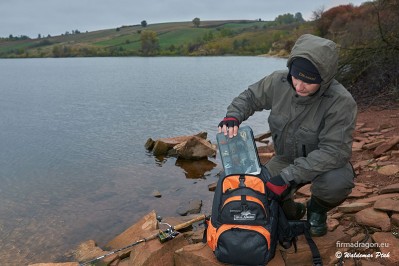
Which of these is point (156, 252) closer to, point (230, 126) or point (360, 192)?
point (230, 126)

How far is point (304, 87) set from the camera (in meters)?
4.32

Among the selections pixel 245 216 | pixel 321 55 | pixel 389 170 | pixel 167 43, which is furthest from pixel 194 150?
pixel 167 43

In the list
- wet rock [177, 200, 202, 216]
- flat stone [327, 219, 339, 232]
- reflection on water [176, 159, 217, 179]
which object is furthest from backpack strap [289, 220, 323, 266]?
reflection on water [176, 159, 217, 179]

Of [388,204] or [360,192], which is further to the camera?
[360,192]

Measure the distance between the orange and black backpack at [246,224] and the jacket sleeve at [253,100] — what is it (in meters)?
0.93

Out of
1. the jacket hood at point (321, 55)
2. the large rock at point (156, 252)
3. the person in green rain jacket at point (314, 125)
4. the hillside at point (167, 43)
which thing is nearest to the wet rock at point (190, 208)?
the large rock at point (156, 252)

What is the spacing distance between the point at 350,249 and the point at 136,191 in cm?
680

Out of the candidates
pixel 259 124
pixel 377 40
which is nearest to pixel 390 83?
pixel 377 40

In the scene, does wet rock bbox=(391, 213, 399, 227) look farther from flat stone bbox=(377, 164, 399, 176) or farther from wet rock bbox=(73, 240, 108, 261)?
wet rock bbox=(73, 240, 108, 261)

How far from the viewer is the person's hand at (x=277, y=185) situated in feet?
13.9

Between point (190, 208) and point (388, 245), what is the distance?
5.07 meters

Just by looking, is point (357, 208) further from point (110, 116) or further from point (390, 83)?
point (110, 116)

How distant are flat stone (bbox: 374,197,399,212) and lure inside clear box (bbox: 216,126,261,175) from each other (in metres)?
1.78

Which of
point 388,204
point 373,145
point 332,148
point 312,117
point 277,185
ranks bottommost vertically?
point 373,145
